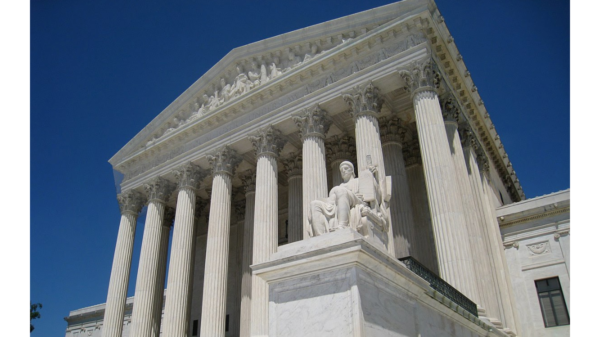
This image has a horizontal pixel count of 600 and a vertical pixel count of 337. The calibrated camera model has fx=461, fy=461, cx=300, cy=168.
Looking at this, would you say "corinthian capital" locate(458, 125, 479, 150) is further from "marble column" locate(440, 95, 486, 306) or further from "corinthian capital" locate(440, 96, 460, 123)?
"corinthian capital" locate(440, 96, 460, 123)

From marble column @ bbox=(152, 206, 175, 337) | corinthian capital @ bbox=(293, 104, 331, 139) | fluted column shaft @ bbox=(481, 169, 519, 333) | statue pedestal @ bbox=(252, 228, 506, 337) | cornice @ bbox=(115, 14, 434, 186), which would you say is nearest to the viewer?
statue pedestal @ bbox=(252, 228, 506, 337)

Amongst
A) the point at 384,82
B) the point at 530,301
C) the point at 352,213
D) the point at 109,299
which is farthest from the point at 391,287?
the point at 109,299

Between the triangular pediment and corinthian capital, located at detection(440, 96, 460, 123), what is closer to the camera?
corinthian capital, located at detection(440, 96, 460, 123)

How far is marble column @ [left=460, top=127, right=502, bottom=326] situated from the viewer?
57.1ft

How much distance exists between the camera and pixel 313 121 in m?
23.0

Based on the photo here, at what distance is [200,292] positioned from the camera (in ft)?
107

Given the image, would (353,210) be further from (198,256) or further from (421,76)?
(198,256)

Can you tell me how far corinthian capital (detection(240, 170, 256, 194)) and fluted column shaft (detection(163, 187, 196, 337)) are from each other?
375 cm

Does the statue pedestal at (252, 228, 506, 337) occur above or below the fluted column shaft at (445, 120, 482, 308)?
below

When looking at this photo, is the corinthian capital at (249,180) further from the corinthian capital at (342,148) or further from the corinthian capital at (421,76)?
the corinthian capital at (421,76)

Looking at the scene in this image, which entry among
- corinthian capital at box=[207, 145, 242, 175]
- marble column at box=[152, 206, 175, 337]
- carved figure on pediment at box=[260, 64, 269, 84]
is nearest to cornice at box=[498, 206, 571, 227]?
carved figure on pediment at box=[260, 64, 269, 84]

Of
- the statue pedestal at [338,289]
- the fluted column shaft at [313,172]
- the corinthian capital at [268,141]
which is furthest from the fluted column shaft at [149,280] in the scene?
the statue pedestal at [338,289]

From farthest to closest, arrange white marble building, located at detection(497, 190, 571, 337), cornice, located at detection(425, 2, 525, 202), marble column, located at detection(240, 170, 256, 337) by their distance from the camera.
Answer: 1. marble column, located at detection(240, 170, 256, 337)
2. white marble building, located at detection(497, 190, 571, 337)
3. cornice, located at detection(425, 2, 525, 202)

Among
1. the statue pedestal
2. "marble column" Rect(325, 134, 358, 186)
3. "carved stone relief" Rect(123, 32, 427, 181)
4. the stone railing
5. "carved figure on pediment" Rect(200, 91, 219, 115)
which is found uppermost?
"carved figure on pediment" Rect(200, 91, 219, 115)
